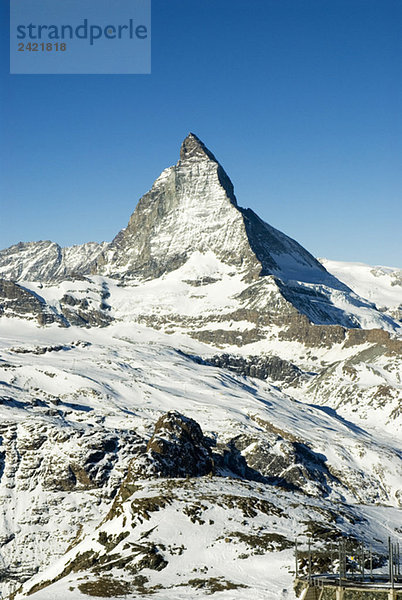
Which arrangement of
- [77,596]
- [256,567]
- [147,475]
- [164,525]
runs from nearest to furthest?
[77,596] < [256,567] < [164,525] < [147,475]

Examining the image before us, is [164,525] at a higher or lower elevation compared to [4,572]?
higher

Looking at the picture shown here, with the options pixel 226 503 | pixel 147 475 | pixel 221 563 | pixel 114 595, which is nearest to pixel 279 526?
pixel 226 503

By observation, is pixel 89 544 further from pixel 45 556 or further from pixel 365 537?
pixel 45 556

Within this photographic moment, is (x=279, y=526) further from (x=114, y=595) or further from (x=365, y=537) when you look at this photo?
(x=114, y=595)

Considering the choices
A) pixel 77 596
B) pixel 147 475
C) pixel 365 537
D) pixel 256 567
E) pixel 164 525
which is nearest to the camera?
pixel 77 596

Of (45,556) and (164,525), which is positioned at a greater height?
(164,525)

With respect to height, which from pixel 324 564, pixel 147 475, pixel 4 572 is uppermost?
pixel 324 564

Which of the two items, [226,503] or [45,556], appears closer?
[226,503]

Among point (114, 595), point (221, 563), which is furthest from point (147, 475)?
point (114, 595)

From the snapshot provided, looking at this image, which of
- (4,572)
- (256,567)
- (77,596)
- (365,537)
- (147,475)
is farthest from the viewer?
(4,572)
